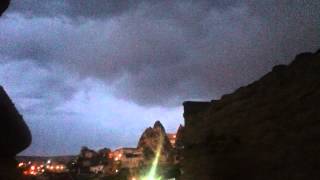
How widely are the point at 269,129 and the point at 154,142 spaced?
4236cm

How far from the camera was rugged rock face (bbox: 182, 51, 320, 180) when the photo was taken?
19.4ft

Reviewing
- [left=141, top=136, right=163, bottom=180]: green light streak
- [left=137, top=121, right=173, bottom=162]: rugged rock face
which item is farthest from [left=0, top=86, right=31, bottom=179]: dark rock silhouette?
[left=137, top=121, right=173, bottom=162]: rugged rock face

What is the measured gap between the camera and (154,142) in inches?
1927

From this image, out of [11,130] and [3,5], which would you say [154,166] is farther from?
[3,5]

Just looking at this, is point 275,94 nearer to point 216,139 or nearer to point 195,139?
point 216,139

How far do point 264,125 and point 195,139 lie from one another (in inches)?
167

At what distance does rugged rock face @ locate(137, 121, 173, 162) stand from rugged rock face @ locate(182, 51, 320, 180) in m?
35.7

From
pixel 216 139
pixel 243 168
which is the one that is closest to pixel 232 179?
pixel 243 168

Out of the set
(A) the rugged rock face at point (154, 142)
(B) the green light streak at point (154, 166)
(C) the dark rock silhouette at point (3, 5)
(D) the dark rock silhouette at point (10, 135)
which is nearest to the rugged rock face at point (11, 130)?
(D) the dark rock silhouette at point (10, 135)

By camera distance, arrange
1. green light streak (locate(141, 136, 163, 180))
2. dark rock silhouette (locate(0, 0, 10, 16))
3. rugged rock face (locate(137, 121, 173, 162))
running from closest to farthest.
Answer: dark rock silhouette (locate(0, 0, 10, 16))
green light streak (locate(141, 136, 163, 180))
rugged rock face (locate(137, 121, 173, 162))

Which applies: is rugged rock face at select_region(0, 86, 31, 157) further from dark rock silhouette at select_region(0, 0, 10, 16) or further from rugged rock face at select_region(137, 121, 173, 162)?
rugged rock face at select_region(137, 121, 173, 162)

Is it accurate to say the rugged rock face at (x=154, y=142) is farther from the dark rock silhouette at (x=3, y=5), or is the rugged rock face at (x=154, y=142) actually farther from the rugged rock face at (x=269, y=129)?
the dark rock silhouette at (x=3, y=5)

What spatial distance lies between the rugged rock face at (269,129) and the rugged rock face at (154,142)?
35.7 metres

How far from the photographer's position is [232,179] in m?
8.44
